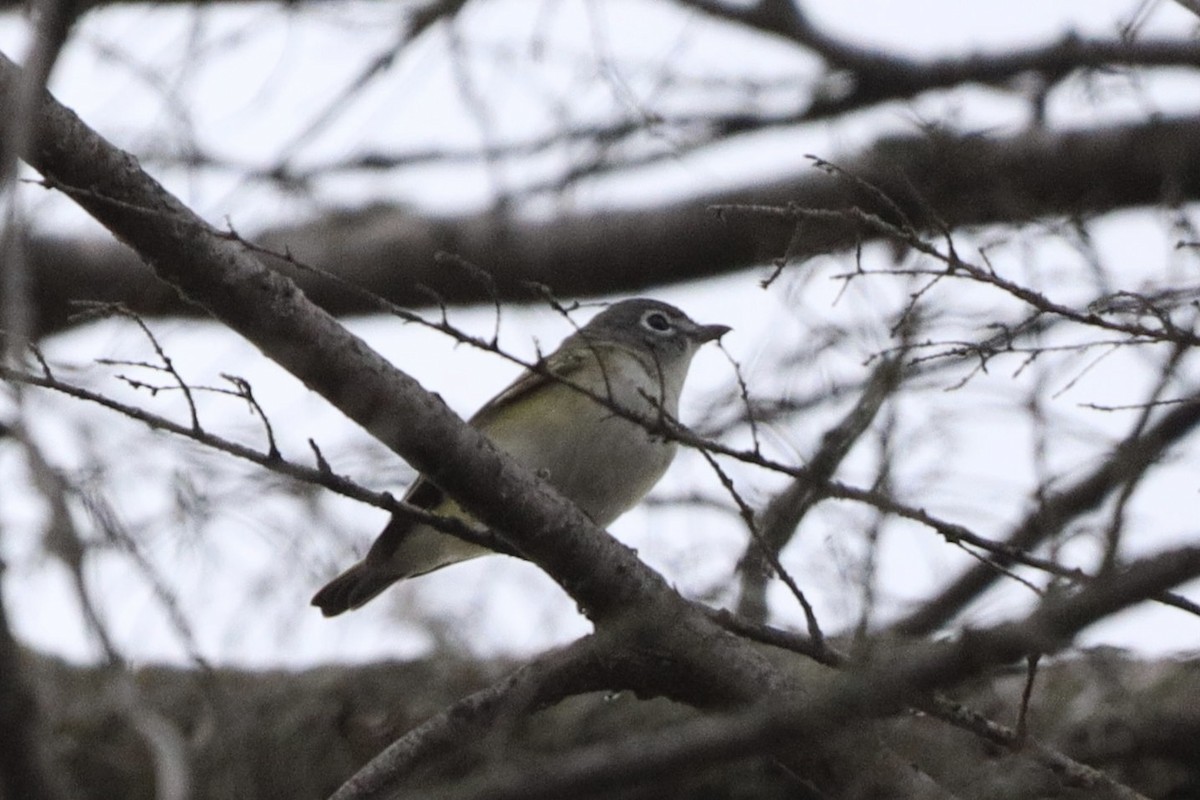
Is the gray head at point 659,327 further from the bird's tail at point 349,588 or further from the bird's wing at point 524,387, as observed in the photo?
the bird's tail at point 349,588

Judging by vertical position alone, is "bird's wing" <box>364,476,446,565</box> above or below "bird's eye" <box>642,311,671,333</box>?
below

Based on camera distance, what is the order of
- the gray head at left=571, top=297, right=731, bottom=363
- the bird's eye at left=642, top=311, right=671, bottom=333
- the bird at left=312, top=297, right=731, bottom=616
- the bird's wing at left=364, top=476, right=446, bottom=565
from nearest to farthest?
the bird's wing at left=364, top=476, right=446, bottom=565
the bird at left=312, top=297, right=731, bottom=616
the gray head at left=571, top=297, right=731, bottom=363
the bird's eye at left=642, top=311, right=671, bottom=333

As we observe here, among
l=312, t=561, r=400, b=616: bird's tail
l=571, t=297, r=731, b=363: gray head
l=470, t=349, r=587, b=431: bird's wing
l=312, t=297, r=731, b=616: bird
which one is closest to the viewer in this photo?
l=312, t=297, r=731, b=616: bird

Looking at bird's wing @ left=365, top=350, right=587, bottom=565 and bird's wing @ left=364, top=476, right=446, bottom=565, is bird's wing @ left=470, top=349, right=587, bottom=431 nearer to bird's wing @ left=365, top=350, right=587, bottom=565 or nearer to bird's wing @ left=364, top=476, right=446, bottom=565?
bird's wing @ left=365, top=350, right=587, bottom=565

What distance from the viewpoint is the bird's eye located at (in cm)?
714

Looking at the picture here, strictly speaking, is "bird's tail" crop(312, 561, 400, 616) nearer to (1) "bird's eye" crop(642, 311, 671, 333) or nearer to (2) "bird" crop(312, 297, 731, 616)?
(2) "bird" crop(312, 297, 731, 616)

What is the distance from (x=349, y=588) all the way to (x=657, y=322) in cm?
204

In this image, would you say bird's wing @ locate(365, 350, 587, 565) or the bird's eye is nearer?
bird's wing @ locate(365, 350, 587, 565)

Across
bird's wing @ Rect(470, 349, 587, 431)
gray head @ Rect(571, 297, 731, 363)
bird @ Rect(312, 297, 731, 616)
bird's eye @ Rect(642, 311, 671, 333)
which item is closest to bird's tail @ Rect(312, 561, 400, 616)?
bird @ Rect(312, 297, 731, 616)

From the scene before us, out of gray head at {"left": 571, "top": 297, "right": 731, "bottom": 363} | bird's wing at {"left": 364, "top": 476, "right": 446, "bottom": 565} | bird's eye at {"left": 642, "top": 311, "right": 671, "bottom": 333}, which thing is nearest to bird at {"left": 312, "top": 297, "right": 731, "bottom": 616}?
bird's wing at {"left": 364, "top": 476, "right": 446, "bottom": 565}

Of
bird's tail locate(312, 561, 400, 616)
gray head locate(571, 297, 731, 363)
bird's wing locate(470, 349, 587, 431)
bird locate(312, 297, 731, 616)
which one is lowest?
bird's tail locate(312, 561, 400, 616)

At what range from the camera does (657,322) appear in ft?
23.6

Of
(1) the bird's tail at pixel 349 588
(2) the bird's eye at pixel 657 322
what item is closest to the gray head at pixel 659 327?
(2) the bird's eye at pixel 657 322

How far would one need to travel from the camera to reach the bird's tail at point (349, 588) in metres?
5.84
